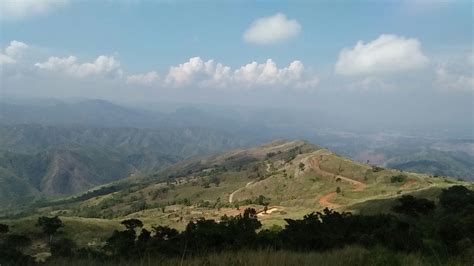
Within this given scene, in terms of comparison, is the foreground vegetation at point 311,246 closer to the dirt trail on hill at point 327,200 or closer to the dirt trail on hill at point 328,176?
the dirt trail on hill at point 327,200

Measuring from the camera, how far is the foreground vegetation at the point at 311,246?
22.2ft

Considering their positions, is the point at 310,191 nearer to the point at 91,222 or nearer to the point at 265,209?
the point at 265,209

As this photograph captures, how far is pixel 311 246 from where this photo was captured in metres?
17.3

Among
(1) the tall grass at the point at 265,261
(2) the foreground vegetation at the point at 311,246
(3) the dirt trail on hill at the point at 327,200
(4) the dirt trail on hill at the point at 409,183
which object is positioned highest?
(1) the tall grass at the point at 265,261

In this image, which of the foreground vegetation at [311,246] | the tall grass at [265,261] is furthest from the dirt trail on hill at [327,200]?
the tall grass at [265,261]

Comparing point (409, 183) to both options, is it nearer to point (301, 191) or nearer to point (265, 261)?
point (301, 191)

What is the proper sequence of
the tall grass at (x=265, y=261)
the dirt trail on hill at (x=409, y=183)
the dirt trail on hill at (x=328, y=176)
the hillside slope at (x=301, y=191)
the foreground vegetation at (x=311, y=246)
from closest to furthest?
1. the tall grass at (x=265, y=261)
2. the foreground vegetation at (x=311, y=246)
3. the hillside slope at (x=301, y=191)
4. the dirt trail on hill at (x=328, y=176)
5. the dirt trail on hill at (x=409, y=183)

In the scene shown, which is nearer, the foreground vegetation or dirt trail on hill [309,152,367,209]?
the foreground vegetation

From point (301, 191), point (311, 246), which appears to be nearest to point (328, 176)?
point (301, 191)

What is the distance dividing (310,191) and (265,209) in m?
32.5

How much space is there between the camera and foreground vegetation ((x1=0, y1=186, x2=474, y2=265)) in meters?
6.78

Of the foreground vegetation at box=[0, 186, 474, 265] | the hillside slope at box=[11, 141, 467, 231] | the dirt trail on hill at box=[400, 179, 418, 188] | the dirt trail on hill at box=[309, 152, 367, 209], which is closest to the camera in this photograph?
the foreground vegetation at box=[0, 186, 474, 265]

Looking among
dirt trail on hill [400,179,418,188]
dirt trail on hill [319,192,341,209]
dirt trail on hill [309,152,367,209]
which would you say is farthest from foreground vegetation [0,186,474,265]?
dirt trail on hill [400,179,418,188]

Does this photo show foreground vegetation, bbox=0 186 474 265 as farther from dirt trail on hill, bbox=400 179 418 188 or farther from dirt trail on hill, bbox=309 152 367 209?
dirt trail on hill, bbox=400 179 418 188
